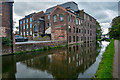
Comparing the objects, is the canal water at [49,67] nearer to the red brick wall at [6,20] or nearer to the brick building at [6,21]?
the brick building at [6,21]

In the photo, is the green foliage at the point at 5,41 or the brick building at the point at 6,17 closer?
the green foliage at the point at 5,41

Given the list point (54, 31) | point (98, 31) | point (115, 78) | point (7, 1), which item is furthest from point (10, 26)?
point (98, 31)

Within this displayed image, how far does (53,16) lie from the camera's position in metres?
21.7

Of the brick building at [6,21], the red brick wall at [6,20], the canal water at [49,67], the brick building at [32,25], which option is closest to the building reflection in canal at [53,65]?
the canal water at [49,67]

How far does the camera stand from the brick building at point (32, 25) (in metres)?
28.1

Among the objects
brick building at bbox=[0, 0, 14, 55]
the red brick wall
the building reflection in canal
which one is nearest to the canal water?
the building reflection in canal

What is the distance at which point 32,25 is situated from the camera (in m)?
31.3

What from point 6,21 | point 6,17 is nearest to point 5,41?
point 6,21

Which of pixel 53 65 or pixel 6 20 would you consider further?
pixel 6 20

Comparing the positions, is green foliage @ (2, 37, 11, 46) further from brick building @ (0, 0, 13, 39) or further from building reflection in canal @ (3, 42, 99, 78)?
building reflection in canal @ (3, 42, 99, 78)

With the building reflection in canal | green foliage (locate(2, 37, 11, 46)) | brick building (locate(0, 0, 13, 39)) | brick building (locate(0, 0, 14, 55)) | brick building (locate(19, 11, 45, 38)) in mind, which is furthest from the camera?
brick building (locate(19, 11, 45, 38))

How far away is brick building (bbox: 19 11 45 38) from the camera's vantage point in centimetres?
2808

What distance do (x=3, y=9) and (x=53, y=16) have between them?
45.9 ft

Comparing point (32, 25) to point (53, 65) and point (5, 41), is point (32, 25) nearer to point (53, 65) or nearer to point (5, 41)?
point (5, 41)
